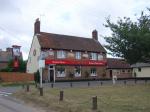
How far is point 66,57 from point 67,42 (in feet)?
11.0

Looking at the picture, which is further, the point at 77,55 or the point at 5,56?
the point at 5,56

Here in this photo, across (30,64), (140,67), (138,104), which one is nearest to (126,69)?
(140,67)

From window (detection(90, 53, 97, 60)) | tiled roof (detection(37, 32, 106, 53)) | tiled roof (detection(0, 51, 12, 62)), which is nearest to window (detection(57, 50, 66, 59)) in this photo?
tiled roof (detection(37, 32, 106, 53))

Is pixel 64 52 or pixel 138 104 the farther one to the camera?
pixel 64 52

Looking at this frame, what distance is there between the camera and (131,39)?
28.2m

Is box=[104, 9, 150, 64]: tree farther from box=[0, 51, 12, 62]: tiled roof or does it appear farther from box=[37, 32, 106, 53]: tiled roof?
box=[0, 51, 12, 62]: tiled roof

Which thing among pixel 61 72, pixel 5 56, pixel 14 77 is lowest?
pixel 14 77

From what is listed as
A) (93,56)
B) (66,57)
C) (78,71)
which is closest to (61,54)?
(66,57)

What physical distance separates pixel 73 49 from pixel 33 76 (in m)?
10.7

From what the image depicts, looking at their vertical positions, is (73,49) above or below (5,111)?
above

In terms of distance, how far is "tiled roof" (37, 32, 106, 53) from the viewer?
218ft

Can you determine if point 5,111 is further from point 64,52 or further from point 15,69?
point 15,69

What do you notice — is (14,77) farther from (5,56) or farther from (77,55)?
(5,56)

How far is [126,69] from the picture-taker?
80.2 meters
